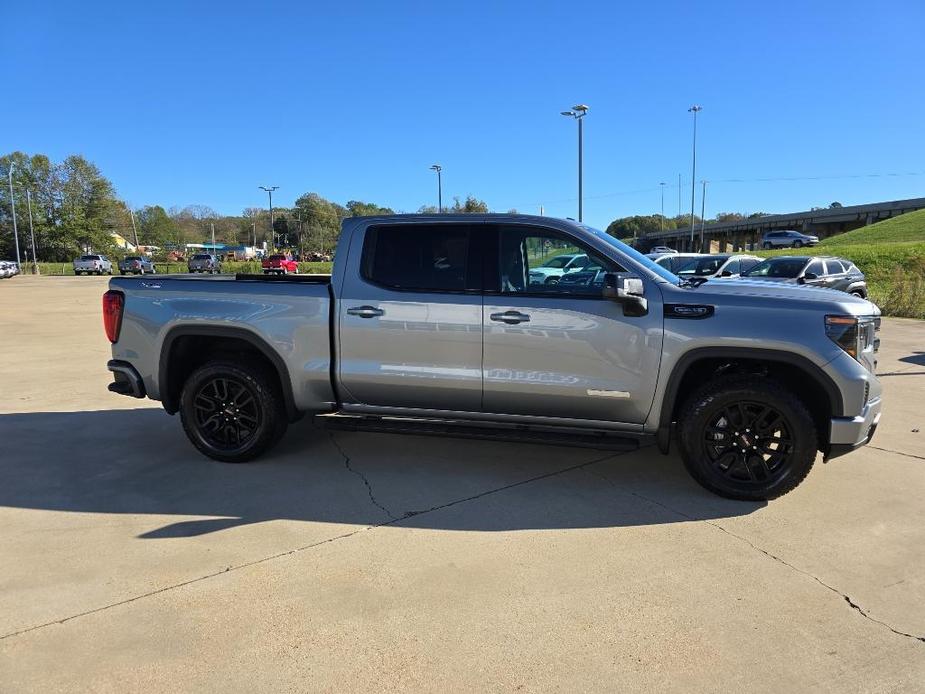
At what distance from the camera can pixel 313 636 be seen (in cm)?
267

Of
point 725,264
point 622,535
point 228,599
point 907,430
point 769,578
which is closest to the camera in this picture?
point 228,599

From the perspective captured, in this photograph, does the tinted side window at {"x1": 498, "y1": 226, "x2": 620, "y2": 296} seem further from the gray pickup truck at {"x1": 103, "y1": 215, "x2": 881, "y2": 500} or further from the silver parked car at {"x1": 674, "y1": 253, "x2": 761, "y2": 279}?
the silver parked car at {"x1": 674, "y1": 253, "x2": 761, "y2": 279}

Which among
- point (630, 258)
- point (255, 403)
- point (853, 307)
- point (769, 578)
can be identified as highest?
point (630, 258)

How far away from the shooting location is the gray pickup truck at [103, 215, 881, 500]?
12.8 ft

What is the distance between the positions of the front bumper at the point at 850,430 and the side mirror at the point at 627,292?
1.37m

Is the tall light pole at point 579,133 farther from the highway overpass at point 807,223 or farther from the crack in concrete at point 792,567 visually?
the highway overpass at point 807,223

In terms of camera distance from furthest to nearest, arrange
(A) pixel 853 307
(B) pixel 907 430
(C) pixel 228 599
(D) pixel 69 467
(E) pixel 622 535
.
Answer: (B) pixel 907 430 < (D) pixel 69 467 < (A) pixel 853 307 < (E) pixel 622 535 < (C) pixel 228 599

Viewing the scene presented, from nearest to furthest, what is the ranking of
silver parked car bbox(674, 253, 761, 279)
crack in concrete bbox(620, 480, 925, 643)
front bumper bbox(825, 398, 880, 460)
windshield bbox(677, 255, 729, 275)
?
crack in concrete bbox(620, 480, 925, 643)
front bumper bbox(825, 398, 880, 460)
silver parked car bbox(674, 253, 761, 279)
windshield bbox(677, 255, 729, 275)

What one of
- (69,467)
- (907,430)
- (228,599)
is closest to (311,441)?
(69,467)

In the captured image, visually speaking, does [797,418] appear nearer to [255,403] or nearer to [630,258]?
[630,258]

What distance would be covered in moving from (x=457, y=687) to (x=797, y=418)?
9.09 ft

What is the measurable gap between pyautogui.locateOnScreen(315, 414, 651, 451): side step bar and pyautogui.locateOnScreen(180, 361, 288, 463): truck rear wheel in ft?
1.31

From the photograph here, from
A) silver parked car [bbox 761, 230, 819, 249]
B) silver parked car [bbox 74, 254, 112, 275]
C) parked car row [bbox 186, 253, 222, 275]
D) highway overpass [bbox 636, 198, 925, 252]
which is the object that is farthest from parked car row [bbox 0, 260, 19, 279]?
highway overpass [bbox 636, 198, 925, 252]

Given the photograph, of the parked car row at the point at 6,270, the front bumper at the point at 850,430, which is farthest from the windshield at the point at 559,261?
the parked car row at the point at 6,270
